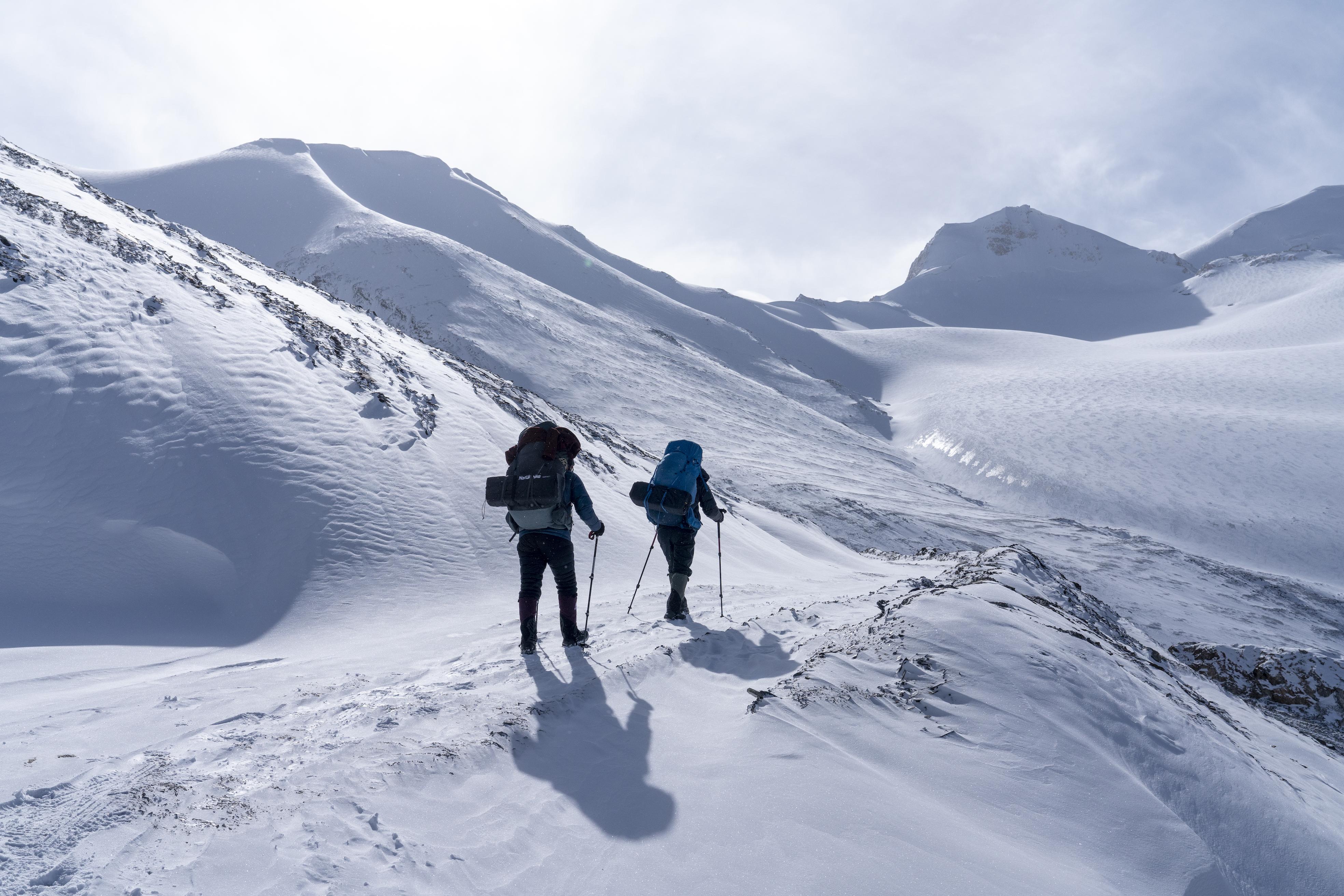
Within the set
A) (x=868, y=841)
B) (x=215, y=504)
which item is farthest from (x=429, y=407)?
(x=868, y=841)

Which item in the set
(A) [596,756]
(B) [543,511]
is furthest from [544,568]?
(A) [596,756]

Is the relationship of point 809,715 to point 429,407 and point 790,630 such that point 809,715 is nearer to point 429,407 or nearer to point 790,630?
point 790,630

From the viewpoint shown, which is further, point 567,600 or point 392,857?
point 567,600

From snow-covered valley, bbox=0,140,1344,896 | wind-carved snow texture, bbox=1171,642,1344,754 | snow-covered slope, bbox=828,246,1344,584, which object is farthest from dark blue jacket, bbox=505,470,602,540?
snow-covered slope, bbox=828,246,1344,584

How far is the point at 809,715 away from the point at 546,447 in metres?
3.28

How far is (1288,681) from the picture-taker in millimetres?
10031

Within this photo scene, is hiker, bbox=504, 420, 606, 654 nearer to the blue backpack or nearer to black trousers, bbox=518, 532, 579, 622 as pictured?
black trousers, bbox=518, 532, 579, 622

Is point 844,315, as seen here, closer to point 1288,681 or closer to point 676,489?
point 1288,681

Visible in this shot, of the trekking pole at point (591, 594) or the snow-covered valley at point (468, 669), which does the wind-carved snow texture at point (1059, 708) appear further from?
the trekking pole at point (591, 594)

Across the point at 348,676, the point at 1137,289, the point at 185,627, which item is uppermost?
the point at 1137,289

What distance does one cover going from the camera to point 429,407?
492 inches

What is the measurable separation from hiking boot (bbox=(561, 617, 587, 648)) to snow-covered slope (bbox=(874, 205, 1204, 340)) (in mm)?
123644

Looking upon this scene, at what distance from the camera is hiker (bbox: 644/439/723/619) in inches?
296

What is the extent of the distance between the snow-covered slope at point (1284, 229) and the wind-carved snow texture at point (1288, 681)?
7245 inches
